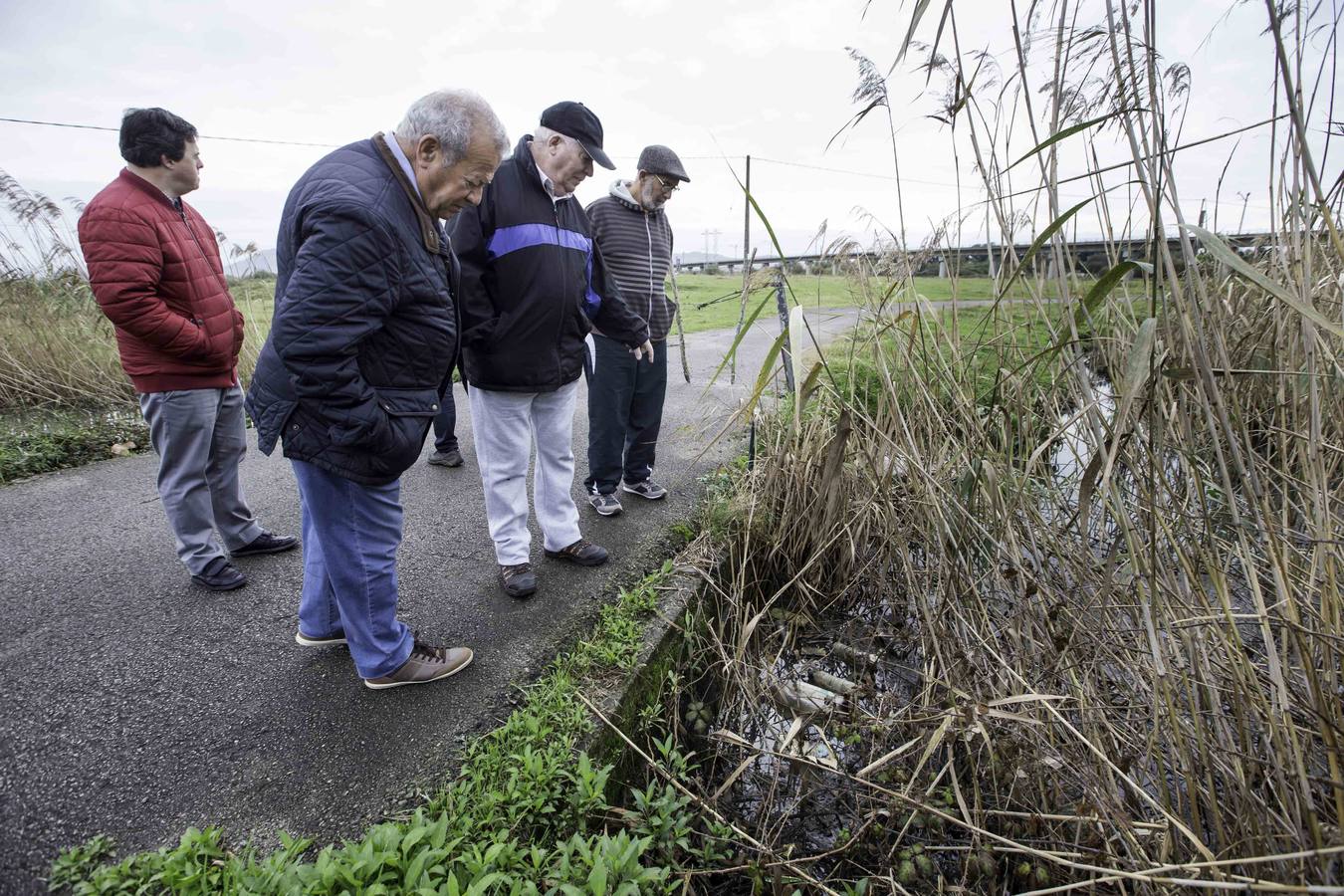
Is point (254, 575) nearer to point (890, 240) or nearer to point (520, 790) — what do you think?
point (520, 790)

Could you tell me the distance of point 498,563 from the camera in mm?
2762

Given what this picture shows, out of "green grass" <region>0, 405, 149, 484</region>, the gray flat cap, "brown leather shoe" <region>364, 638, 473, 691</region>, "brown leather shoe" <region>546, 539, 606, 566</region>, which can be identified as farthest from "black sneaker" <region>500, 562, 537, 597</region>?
"green grass" <region>0, 405, 149, 484</region>

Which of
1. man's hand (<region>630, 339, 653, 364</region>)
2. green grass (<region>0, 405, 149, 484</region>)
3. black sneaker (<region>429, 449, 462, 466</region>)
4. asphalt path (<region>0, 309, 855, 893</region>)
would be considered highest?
man's hand (<region>630, 339, 653, 364</region>)

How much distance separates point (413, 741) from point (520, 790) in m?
0.43

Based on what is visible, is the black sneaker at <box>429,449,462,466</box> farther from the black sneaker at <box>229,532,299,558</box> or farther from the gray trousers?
the gray trousers

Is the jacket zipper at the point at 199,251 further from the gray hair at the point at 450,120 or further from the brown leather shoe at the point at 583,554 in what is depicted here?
the brown leather shoe at the point at 583,554

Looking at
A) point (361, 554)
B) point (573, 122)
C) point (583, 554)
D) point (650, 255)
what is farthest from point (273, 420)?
point (650, 255)

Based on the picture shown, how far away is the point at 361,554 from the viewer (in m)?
1.92

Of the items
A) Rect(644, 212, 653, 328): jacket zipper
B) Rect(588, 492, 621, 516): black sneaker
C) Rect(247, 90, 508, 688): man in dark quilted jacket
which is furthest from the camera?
Rect(588, 492, 621, 516): black sneaker

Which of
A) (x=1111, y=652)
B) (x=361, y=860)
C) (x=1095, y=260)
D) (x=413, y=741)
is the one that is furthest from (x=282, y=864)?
(x=1095, y=260)

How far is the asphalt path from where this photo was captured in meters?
1.64

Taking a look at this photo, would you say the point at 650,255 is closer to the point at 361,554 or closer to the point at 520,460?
the point at 520,460

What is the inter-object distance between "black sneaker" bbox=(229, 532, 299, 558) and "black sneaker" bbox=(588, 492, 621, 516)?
1482 millimetres

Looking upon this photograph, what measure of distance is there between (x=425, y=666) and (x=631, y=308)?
1998 mm
